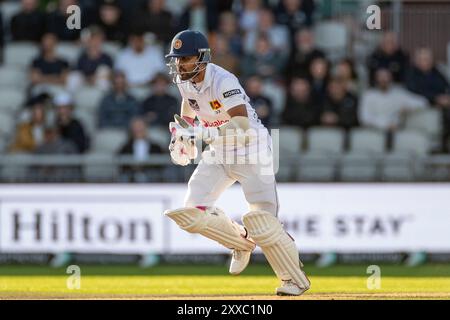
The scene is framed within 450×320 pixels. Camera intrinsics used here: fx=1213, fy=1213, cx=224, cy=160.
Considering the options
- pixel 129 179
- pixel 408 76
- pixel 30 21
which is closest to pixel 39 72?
pixel 30 21

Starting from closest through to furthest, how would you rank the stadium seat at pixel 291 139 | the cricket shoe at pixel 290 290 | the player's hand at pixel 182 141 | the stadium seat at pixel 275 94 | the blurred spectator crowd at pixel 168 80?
the player's hand at pixel 182 141 → the cricket shoe at pixel 290 290 → the stadium seat at pixel 291 139 → the blurred spectator crowd at pixel 168 80 → the stadium seat at pixel 275 94

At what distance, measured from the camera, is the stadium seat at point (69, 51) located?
18.2m

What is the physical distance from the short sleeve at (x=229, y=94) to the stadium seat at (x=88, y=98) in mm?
7651

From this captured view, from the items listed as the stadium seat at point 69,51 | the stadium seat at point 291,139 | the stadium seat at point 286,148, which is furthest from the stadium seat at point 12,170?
the stadium seat at point 291,139

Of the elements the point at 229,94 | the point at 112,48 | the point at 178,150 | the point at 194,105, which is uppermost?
the point at 112,48

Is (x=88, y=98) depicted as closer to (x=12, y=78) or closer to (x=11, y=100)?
(x=11, y=100)

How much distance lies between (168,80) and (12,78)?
8.13 ft

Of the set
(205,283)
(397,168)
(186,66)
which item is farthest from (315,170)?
(186,66)

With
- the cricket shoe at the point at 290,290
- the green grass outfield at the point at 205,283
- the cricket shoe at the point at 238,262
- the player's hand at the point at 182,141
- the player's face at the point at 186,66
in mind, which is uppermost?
the player's face at the point at 186,66

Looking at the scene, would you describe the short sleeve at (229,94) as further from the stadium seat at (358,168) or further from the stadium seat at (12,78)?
the stadium seat at (12,78)

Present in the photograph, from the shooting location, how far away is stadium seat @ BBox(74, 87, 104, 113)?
17.6 m

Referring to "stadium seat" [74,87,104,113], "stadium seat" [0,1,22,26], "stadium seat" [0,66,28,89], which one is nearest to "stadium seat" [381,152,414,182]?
"stadium seat" [74,87,104,113]

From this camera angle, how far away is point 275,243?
33.3 feet

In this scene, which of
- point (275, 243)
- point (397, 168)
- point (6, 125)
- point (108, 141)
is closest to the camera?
point (275, 243)
